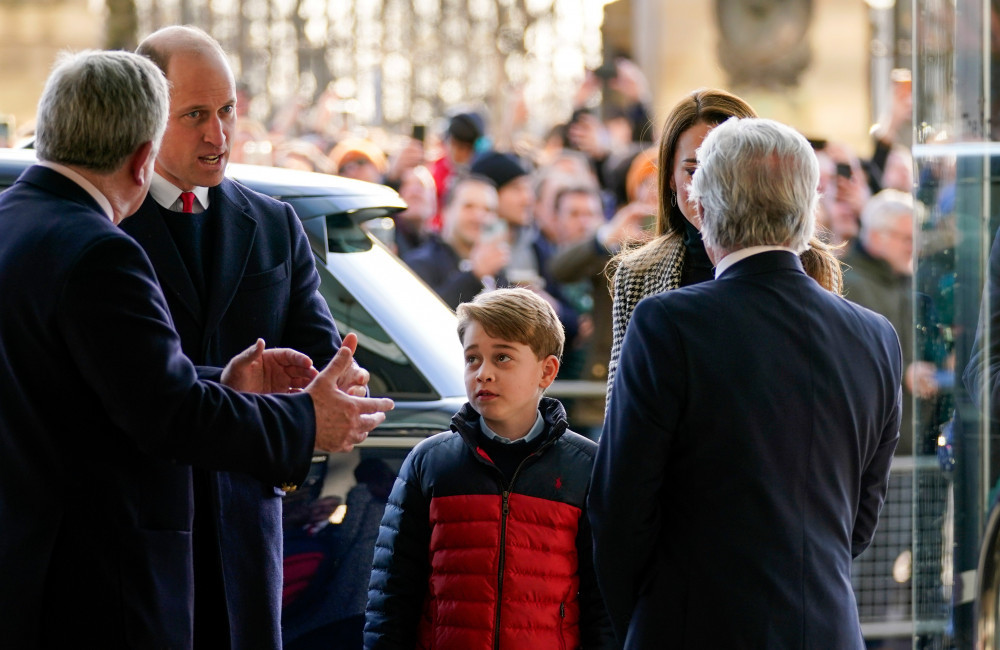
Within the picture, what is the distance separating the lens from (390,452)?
4027 mm

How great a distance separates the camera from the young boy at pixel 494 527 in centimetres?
331

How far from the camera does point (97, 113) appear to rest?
2754mm

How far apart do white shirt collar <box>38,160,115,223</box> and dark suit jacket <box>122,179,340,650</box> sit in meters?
0.43

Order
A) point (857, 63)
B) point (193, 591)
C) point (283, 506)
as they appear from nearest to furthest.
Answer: point (193, 591) < point (283, 506) < point (857, 63)

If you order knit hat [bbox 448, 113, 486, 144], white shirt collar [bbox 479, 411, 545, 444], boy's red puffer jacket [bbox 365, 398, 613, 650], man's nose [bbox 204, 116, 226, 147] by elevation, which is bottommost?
boy's red puffer jacket [bbox 365, 398, 613, 650]

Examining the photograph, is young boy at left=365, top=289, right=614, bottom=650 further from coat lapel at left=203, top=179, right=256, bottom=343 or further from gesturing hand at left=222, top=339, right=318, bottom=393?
coat lapel at left=203, top=179, right=256, bottom=343

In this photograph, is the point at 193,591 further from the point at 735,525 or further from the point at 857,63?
the point at 857,63

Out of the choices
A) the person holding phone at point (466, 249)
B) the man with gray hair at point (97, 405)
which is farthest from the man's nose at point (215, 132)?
the person holding phone at point (466, 249)

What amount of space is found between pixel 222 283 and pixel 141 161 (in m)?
0.52

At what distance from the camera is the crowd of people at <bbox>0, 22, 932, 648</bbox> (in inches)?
106

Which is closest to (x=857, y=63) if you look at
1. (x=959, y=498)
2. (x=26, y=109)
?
(x=26, y=109)

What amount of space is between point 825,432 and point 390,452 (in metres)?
1.58

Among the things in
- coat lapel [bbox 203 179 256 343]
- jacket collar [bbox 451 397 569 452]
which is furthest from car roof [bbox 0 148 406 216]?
jacket collar [bbox 451 397 569 452]

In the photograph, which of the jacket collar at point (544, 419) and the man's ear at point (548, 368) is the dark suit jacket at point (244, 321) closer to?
the jacket collar at point (544, 419)
